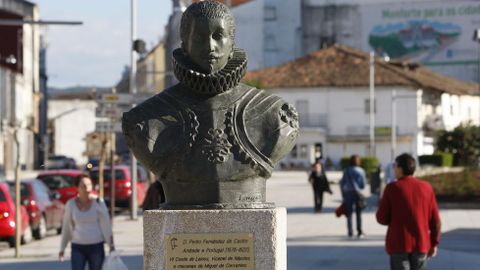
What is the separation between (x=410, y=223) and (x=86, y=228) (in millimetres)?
3754

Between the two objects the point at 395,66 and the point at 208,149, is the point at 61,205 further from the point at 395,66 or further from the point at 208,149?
the point at 395,66

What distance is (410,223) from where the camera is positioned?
12.2 meters

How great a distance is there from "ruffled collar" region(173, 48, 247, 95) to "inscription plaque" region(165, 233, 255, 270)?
95cm

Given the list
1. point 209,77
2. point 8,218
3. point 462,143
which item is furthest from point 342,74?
point 209,77

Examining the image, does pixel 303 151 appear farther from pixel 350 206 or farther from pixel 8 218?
pixel 8 218

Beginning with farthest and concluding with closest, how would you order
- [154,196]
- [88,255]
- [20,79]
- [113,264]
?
[20,79] → [154,196] → [88,255] → [113,264]

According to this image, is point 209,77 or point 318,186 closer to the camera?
point 209,77

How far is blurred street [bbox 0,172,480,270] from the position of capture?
19.7m

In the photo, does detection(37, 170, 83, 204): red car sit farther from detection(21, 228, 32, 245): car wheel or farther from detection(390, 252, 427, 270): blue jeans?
detection(390, 252, 427, 270): blue jeans

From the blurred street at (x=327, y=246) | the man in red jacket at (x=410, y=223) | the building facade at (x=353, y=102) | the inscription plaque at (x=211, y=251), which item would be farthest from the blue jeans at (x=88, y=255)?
the building facade at (x=353, y=102)

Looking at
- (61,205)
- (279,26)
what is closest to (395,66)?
(279,26)

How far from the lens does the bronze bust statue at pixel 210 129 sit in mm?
8742

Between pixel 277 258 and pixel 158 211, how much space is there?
31.9 inches

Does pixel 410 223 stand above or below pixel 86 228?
above
